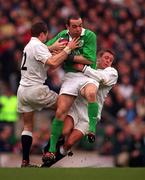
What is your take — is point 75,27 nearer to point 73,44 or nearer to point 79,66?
point 73,44

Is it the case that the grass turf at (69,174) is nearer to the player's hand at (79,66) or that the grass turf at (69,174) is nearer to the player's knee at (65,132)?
the player's knee at (65,132)

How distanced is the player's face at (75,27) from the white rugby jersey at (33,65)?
1.39ft

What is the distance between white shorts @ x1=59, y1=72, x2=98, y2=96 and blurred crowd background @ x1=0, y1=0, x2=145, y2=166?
6282 mm

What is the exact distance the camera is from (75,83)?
1471cm

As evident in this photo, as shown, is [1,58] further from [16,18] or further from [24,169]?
[24,169]

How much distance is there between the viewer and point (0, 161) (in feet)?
70.7

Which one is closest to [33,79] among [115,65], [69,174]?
[69,174]

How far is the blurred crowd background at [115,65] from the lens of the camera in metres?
21.7

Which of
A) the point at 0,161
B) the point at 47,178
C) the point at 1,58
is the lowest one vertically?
the point at 47,178

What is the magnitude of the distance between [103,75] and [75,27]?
86 centimetres

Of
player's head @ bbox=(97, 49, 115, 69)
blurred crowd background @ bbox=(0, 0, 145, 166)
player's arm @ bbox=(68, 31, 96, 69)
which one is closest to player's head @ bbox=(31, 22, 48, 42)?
player's arm @ bbox=(68, 31, 96, 69)

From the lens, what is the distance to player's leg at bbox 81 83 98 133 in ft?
47.3

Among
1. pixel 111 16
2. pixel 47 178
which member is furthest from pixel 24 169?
pixel 111 16

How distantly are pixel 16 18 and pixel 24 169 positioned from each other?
42.0 ft
